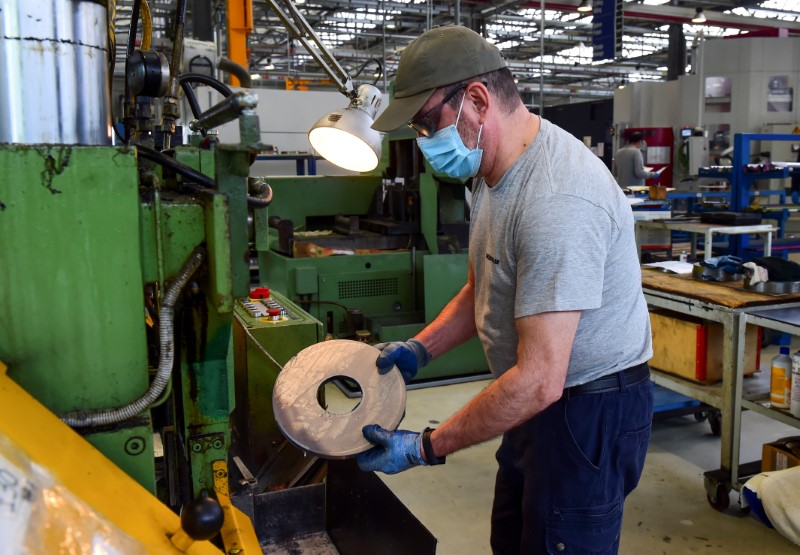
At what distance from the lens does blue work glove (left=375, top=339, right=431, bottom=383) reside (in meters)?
1.48

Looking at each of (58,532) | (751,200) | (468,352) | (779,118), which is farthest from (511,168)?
(779,118)

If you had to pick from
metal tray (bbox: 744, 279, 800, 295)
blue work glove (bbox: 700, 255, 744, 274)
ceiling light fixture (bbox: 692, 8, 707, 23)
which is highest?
ceiling light fixture (bbox: 692, 8, 707, 23)

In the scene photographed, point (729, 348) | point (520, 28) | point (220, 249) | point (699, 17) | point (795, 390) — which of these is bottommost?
point (795, 390)

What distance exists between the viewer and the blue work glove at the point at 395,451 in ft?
4.16

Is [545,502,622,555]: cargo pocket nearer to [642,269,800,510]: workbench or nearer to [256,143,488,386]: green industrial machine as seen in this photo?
[642,269,800,510]: workbench

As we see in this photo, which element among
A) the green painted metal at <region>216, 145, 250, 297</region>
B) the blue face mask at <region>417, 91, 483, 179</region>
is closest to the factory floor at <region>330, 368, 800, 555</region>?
the blue face mask at <region>417, 91, 483, 179</region>

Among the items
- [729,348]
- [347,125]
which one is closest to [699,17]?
[729,348]

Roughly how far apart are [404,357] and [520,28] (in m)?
9.53

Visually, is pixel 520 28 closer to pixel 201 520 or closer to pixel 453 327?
pixel 453 327

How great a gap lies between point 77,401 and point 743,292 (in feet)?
7.38

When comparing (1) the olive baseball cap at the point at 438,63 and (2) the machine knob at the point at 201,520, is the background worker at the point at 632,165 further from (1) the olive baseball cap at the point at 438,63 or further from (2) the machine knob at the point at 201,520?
(2) the machine knob at the point at 201,520

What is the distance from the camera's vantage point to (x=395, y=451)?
1.27 meters

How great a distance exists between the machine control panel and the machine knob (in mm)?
1749

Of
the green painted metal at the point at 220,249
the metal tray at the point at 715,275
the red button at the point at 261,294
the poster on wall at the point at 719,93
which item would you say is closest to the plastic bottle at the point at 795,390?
the metal tray at the point at 715,275
